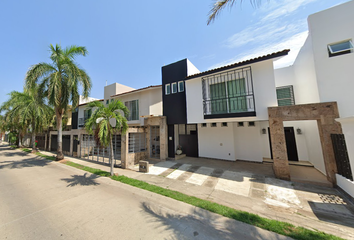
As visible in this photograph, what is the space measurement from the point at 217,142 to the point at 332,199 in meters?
6.92

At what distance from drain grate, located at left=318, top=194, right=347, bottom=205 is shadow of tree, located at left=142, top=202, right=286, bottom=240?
3636mm

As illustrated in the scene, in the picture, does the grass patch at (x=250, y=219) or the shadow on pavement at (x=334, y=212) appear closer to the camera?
the grass patch at (x=250, y=219)

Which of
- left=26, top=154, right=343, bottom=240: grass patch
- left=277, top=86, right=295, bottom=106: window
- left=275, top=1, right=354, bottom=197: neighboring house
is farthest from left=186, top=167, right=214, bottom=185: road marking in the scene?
left=277, top=86, right=295, bottom=106: window

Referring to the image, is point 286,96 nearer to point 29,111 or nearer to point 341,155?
point 341,155

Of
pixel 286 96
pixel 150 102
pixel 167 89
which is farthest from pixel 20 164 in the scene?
pixel 286 96

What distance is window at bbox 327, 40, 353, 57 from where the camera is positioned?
640 cm

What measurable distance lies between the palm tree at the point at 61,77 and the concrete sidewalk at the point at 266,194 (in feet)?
32.8

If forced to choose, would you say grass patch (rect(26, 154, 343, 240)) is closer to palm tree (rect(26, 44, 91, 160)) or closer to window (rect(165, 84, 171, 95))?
window (rect(165, 84, 171, 95))

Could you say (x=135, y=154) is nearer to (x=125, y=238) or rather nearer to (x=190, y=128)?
(x=190, y=128)

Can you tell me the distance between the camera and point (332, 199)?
16.7 feet

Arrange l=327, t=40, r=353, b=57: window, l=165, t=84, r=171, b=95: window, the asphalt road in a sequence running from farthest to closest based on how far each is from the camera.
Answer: l=165, t=84, r=171, b=95: window < l=327, t=40, r=353, b=57: window < the asphalt road

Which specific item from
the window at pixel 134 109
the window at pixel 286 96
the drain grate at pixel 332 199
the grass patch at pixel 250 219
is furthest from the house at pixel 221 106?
the grass patch at pixel 250 219

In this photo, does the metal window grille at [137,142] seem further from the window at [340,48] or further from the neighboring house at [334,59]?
the window at [340,48]

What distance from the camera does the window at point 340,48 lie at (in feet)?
21.0
